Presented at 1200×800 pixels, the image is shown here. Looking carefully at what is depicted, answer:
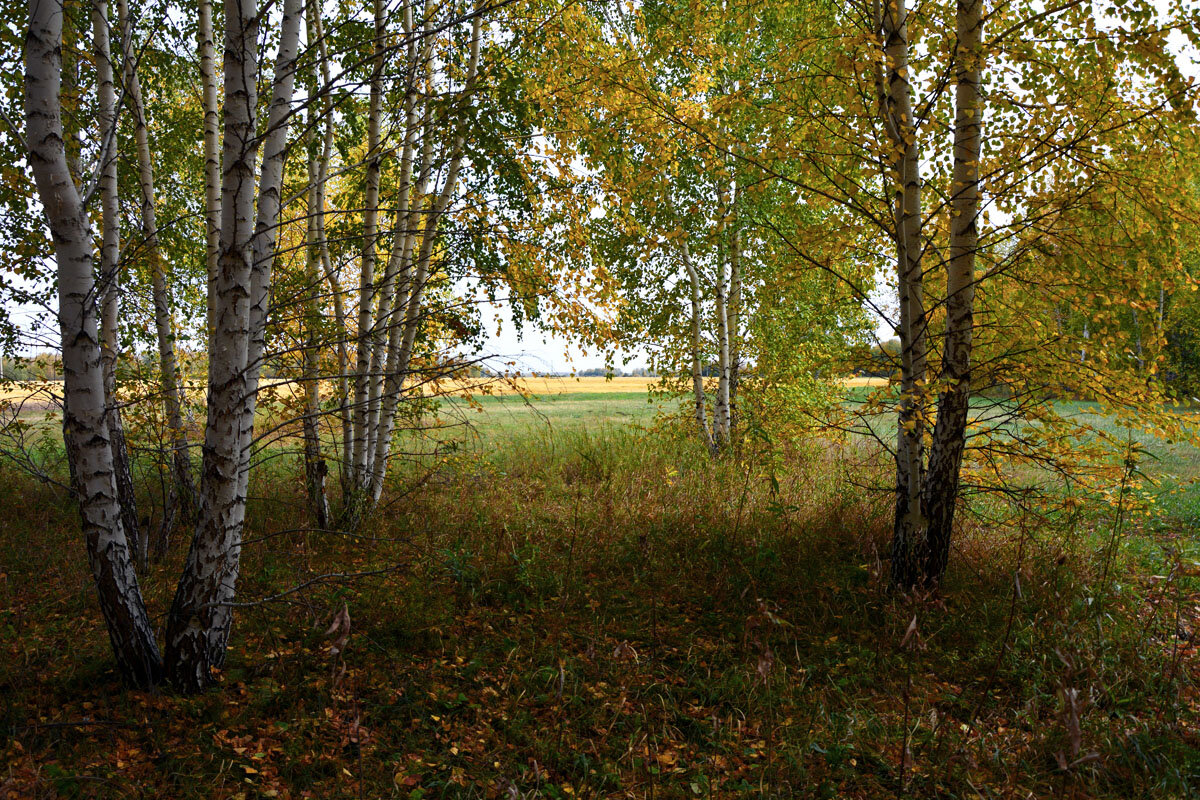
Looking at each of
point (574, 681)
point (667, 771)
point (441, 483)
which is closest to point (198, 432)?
point (441, 483)

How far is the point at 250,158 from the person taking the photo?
3.28 metres

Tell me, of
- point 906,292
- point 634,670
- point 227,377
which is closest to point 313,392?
point 227,377

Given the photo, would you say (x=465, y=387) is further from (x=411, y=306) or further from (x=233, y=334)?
(x=233, y=334)

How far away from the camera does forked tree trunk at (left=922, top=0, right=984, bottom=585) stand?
4699mm

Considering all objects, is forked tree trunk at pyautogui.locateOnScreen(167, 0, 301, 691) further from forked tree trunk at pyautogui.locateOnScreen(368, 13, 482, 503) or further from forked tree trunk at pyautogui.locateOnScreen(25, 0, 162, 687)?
forked tree trunk at pyautogui.locateOnScreen(368, 13, 482, 503)

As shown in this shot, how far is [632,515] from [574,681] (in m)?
2.93

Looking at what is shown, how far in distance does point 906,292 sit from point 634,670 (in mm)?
3419

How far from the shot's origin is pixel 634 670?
13.2 feet

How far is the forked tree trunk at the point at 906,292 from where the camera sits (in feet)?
15.6

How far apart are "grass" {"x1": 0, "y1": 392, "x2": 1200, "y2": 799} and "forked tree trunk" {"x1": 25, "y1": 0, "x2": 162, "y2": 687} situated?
0.76m

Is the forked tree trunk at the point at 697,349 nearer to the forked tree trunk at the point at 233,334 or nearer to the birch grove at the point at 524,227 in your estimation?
the birch grove at the point at 524,227

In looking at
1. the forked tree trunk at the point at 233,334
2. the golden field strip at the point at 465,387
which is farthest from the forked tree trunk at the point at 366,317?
the forked tree trunk at the point at 233,334

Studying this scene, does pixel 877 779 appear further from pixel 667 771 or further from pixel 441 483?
pixel 441 483

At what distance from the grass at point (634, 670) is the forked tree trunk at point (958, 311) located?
532 mm
